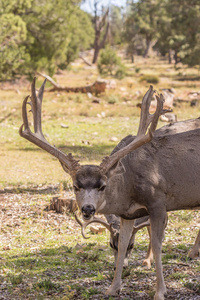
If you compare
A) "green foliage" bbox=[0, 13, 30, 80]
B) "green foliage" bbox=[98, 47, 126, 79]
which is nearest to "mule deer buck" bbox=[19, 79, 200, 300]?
"green foliage" bbox=[0, 13, 30, 80]

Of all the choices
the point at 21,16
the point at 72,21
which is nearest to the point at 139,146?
the point at 21,16

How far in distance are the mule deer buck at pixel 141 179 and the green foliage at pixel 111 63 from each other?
33.8 m

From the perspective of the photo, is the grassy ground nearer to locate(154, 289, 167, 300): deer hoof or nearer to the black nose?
locate(154, 289, 167, 300): deer hoof

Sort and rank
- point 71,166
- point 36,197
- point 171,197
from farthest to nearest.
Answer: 1. point 36,197
2. point 171,197
3. point 71,166

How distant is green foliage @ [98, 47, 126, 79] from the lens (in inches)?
1565

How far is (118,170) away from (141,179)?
0.32m

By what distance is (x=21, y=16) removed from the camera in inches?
Answer: 1166

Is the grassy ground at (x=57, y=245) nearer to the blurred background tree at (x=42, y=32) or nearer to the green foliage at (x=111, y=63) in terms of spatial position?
the blurred background tree at (x=42, y=32)

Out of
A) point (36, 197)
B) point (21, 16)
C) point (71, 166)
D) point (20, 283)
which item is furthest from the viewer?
point (21, 16)

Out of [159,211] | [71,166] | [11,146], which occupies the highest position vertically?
[71,166]

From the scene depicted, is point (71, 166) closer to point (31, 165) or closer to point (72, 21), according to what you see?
point (31, 165)

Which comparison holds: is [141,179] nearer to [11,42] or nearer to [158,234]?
[158,234]

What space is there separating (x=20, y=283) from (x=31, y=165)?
8.96m

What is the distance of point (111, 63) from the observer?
135ft
